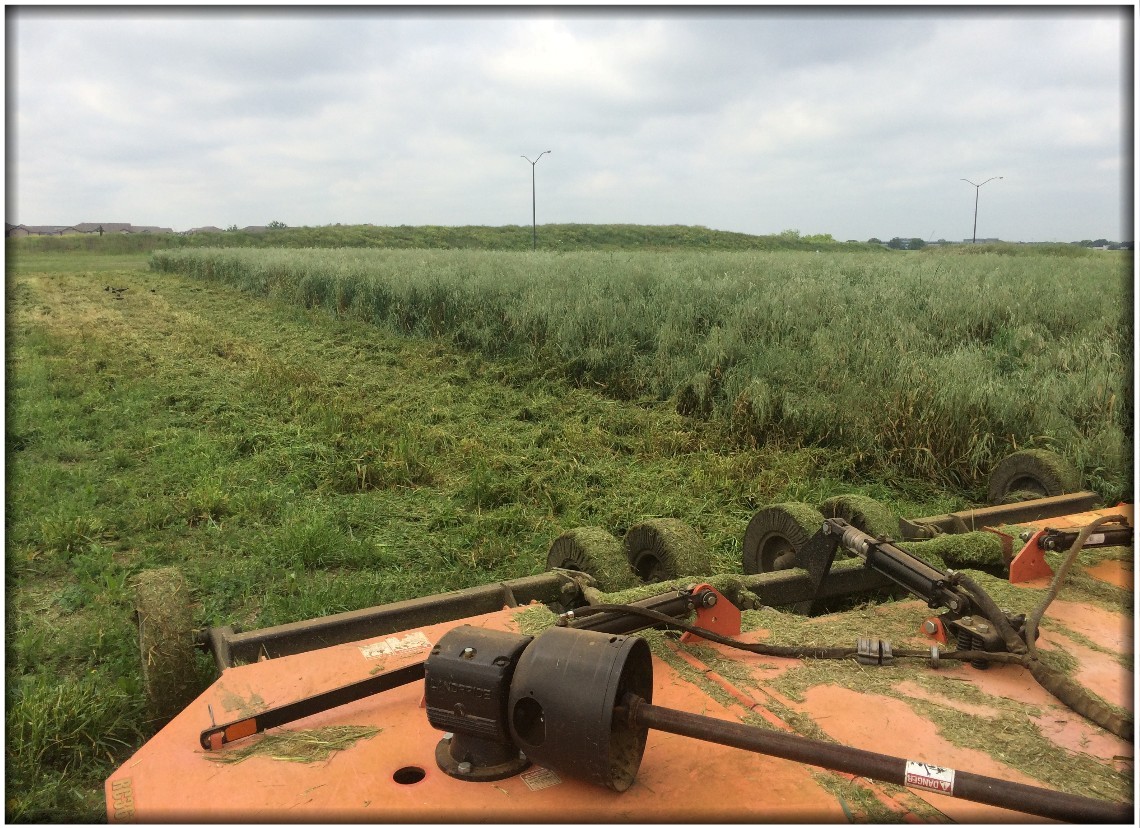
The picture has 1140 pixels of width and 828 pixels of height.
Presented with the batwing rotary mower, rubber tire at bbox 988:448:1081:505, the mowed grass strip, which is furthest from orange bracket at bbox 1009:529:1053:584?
the mowed grass strip

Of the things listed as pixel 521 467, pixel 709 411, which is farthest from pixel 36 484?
pixel 709 411

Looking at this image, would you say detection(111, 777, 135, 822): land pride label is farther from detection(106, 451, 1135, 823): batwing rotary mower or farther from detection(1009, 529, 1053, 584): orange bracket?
detection(1009, 529, 1053, 584): orange bracket

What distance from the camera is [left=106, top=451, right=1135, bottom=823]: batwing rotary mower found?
1722mm

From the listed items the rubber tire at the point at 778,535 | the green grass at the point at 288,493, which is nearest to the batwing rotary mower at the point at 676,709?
the rubber tire at the point at 778,535

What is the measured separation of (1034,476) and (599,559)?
9.47 ft

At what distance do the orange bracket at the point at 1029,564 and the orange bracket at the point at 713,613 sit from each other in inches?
51.3

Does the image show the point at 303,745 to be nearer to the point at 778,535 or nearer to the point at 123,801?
the point at 123,801

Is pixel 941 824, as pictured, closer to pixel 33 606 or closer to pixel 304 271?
pixel 33 606

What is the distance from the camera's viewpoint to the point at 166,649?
2.79m

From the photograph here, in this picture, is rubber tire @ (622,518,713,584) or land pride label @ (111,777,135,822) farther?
rubber tire @ (622,518,713,584)

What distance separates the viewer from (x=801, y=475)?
626 cm

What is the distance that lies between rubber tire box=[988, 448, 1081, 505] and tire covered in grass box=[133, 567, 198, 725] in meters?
4.41

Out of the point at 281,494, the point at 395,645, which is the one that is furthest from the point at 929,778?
the point at 281,494

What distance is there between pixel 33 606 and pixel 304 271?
1776 cm
